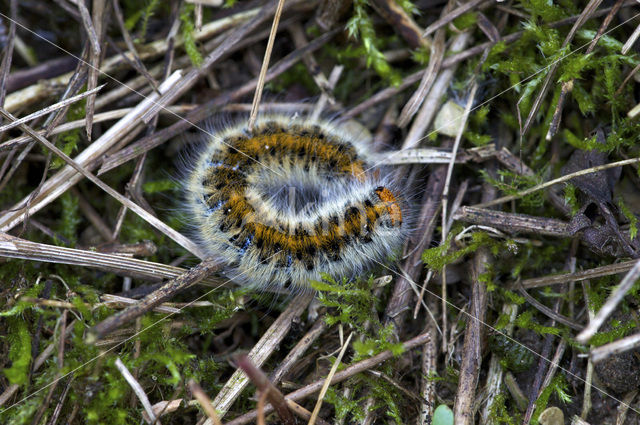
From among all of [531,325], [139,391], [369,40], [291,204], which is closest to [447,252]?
[531,325]

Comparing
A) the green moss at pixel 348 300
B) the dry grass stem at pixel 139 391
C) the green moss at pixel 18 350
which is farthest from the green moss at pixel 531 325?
the green moss at pixel 18 350

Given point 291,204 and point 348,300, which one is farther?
point 291,204

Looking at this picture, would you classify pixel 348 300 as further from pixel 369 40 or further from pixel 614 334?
pixel 369 40

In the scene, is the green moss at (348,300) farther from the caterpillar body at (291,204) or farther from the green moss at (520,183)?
the green moss at (520,183)

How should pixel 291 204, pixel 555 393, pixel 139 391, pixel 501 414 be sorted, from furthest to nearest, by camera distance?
pixel 291 204 → pixel 555 393 → pixel 501 414 → pixel 139 391

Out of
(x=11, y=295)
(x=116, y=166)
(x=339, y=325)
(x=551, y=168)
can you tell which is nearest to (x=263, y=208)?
(x=339, y=325)

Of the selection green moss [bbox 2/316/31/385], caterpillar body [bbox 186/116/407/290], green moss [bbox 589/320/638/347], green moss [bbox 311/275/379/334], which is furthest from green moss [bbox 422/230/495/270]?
green moss [bbox 2/316/31/385]

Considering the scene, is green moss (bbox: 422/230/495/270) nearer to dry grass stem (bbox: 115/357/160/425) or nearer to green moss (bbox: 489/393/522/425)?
green moss (bbox: 489/393/522/425)

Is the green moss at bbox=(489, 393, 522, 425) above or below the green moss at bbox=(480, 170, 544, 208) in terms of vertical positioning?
below

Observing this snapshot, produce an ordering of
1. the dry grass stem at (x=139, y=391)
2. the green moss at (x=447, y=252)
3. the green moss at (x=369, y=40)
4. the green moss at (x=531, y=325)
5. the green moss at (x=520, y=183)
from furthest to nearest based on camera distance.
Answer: the green moss at (x=369, y=40)
the green moss at (x=520, y=183)
the green moss at (x=447, y=252)
the green moss at (x=531, y=325)
the dry grass stem at (x=139, y=391)

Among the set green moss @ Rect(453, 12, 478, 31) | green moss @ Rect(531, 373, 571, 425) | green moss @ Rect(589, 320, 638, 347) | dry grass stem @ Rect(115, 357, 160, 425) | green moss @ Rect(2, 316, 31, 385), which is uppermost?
green moss @ Rect(453, 12, 478, 31)
